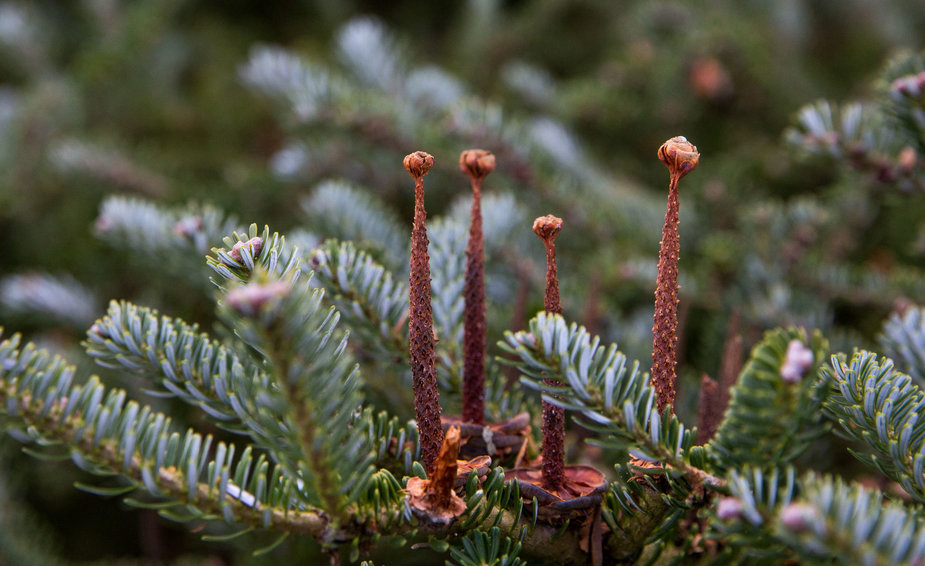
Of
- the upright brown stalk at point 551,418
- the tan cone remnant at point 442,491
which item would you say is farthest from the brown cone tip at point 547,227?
the tan cone remnant at point 442,491

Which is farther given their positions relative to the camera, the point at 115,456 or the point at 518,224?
the point at 518,224

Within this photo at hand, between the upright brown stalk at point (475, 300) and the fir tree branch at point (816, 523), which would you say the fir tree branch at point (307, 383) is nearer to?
the upright brown stalk at point (475, 300)

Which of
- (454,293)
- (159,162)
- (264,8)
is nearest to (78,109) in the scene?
(159,162)

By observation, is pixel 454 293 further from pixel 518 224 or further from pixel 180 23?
pixel 180 23

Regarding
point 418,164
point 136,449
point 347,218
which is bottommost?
point 136,449

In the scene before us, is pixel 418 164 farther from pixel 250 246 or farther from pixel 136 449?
pixel 136 449

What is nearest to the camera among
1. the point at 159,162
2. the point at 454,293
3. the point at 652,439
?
the point at 652,439

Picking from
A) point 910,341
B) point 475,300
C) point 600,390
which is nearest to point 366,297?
point 475,300
